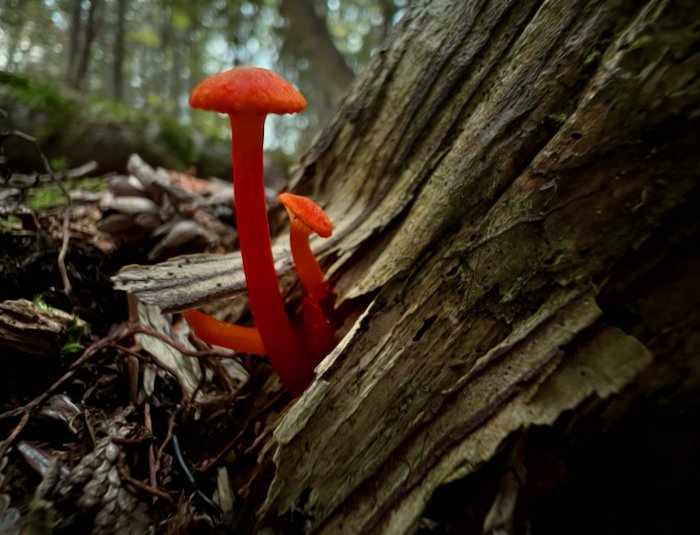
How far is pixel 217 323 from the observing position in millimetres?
1443

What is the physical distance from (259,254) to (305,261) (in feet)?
0.62

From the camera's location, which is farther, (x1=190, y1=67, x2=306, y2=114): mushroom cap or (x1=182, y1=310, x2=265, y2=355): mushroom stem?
(x1=182, y1=310, x2=265, y2=355): mushroom stem

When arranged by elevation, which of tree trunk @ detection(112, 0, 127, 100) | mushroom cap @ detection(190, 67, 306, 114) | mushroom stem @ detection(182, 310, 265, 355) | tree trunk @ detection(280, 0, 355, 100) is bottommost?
mushroom stem @ detection(182, 310, 265, 355)

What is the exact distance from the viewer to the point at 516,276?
3.59ft

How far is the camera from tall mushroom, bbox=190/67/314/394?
1099 millimetres

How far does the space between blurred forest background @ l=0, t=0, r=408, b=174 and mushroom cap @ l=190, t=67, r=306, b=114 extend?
248 cm

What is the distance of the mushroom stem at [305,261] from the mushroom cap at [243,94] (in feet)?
1.33

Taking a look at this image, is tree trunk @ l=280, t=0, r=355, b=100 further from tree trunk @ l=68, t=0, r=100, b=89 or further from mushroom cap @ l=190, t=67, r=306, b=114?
mushroom cap @ l=190, t=67, r=306, b=114

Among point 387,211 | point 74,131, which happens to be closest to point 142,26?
point 74,131

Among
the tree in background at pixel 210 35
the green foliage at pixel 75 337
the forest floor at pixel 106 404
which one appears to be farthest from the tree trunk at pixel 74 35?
the green foliage at pixel 75 337

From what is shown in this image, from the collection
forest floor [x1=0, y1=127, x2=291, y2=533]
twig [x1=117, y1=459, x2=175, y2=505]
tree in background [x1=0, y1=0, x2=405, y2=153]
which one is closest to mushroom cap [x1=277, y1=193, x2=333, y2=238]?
forest floor [x1=0, y1=127, x2=291, y2=533]

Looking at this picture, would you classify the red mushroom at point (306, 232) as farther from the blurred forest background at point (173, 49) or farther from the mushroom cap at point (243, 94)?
the blurred forest background at point (173, 49)

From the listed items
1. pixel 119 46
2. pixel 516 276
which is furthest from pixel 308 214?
pixel 119 46

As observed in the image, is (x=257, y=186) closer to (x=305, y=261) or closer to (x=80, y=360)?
(x=305, y=261)
